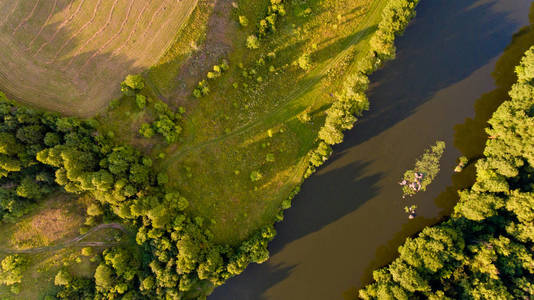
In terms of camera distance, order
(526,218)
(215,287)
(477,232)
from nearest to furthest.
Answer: (526,218)
(477,232)
(215,287)

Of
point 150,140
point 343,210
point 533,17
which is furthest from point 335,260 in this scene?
point 533,17

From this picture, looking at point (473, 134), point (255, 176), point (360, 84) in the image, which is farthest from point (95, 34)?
point (473, 134)

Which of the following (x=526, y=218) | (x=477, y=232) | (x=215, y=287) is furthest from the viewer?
(x=215, y=287)

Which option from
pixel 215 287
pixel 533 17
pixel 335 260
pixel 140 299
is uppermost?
pixel 533 17

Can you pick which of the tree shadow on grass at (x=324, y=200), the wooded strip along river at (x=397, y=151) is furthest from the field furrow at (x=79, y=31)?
the wooded strip along river at (x=397, y=151)

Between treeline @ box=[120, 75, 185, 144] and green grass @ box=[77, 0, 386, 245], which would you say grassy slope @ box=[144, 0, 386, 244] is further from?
treeline @ box=[120, 75, 185, 144]

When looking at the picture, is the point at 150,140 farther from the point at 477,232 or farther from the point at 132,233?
the point at 477,232
